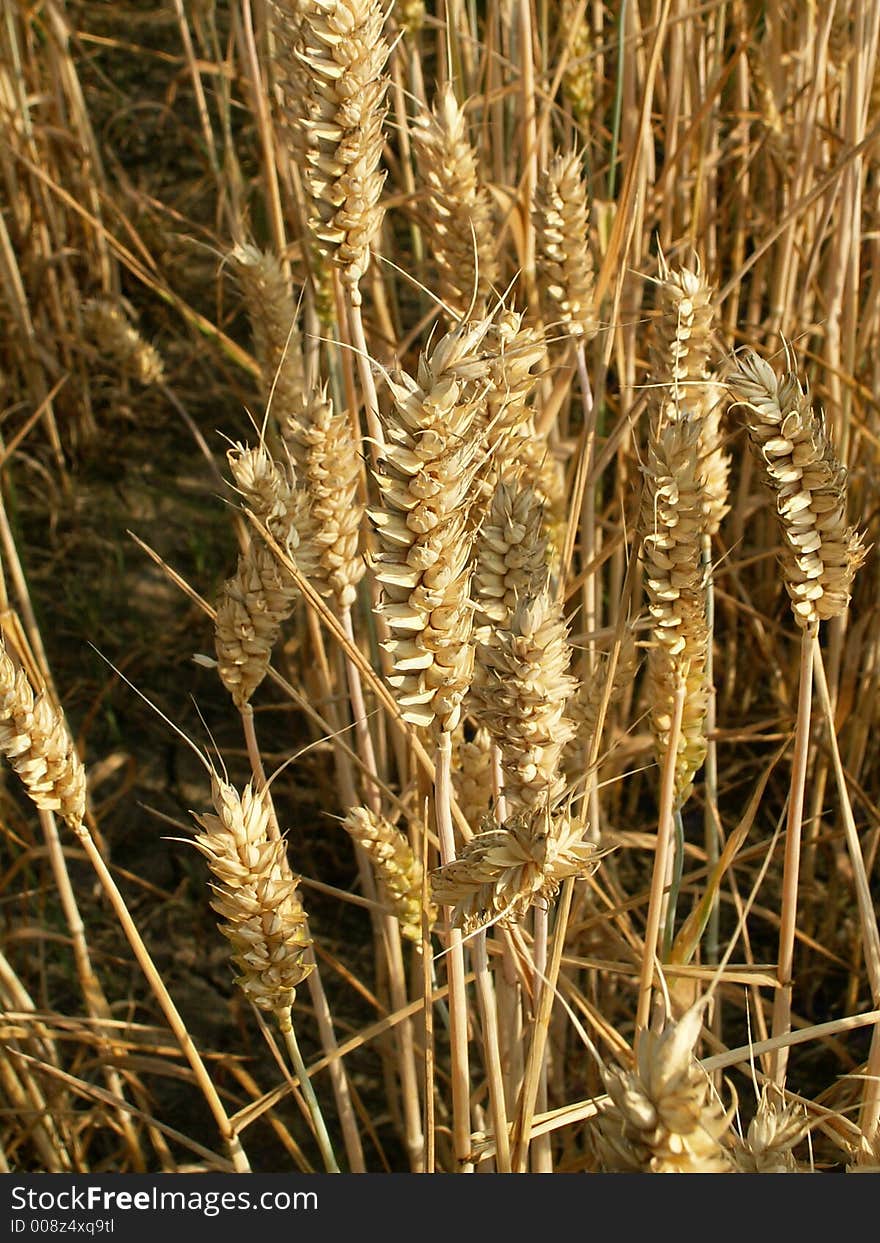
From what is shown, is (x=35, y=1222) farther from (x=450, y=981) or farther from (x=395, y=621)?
(x=395, y=621)

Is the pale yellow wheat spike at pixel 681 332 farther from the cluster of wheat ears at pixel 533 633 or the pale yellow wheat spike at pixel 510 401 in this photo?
the pale yellow wheat spike at pixel 510 401

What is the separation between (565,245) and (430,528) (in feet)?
1.67

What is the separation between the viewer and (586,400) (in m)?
1.12

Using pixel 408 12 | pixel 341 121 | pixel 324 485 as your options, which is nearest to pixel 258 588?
pixel 324 485

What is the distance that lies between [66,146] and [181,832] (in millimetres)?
1297

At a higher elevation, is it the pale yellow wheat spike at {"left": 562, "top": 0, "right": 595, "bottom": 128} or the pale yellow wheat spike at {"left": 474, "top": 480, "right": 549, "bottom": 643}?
the pale yellow wheat spike at {"left": 562, "top": 0, "right": 595, "bottom": 128}

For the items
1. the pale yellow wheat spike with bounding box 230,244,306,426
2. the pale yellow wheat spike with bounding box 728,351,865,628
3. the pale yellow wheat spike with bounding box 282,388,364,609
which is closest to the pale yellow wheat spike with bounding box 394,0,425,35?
the pale yellow wheat spike with bounding box 230,244,306,426

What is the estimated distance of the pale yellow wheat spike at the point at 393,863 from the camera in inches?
37.2

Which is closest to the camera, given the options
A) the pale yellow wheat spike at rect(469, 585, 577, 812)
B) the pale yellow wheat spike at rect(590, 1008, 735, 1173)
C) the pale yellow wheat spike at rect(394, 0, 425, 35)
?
the pale yellow wheat spike at rect(590, 1008, 735, 1173)

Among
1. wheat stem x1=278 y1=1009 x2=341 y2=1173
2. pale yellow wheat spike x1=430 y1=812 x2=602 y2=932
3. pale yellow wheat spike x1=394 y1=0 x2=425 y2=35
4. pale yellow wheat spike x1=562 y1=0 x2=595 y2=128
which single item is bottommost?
wheat stem x1=278 y1=1009 x2=341 y2=1173

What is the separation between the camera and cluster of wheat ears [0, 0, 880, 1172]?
0.71 meters

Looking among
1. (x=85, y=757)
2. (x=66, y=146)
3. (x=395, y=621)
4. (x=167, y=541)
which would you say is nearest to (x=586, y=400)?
(x=395, y=621)

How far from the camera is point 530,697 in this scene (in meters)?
0.69

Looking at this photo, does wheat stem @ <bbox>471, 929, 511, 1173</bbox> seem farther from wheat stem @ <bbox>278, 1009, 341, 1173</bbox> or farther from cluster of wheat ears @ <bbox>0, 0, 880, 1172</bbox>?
wheat stem @ <bbox>278, 1009, 341, 1173</bbox>
